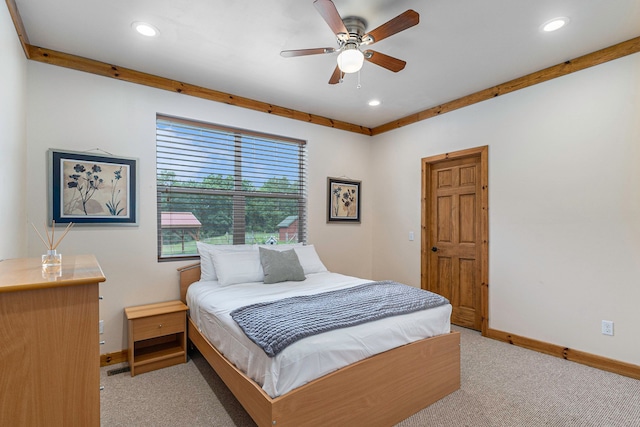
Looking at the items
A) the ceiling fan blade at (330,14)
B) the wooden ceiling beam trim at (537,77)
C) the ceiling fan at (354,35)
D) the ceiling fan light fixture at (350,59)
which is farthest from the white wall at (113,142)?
the wooden ceiling beam trim at (537,77)

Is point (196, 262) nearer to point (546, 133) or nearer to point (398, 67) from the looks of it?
point (398, 67)

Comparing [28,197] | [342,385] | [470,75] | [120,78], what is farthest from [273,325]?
[470,75]

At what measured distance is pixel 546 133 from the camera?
303 centimetres

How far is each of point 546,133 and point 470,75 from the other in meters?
0.92

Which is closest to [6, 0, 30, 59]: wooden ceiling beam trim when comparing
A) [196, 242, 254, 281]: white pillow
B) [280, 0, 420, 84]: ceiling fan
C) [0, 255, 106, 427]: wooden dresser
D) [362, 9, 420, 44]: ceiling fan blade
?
[280, 0, 420, 84]: ceiling fan

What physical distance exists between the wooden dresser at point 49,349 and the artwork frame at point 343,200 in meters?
3.32

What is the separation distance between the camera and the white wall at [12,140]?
1883 millimetres

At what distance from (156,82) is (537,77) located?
3729 millimetres

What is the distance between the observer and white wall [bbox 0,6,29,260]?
188 cm

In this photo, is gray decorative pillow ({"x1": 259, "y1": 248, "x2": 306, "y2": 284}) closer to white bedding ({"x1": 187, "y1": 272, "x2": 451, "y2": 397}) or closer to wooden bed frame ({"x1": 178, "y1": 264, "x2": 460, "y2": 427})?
white bedding ({"x1": 187, "y1": 272, "x2": 451, "y2": 397})

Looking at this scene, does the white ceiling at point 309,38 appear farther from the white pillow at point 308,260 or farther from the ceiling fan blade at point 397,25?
the white pillow at point 308,260

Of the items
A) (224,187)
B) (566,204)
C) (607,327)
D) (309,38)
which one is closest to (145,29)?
(309,38)

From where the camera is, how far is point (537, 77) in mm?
3055

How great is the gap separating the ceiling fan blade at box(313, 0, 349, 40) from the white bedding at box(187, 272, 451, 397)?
184cm
